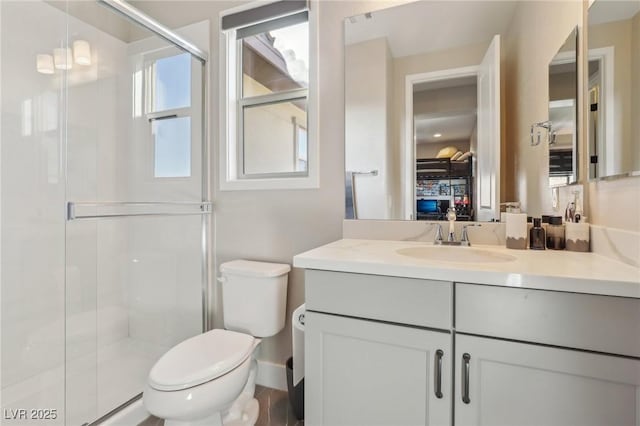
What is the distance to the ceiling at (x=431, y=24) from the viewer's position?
1386 mm

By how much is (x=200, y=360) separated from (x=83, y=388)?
783mm

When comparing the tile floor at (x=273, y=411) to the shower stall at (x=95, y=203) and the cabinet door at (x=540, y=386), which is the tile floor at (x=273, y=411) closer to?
the shower stall at (x=95, y=203)

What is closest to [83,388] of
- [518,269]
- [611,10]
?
[518,269]

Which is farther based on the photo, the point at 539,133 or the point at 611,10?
the point at 539,133

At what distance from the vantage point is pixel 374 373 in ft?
3.27

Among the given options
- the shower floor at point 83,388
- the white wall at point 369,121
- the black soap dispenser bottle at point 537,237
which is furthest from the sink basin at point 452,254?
the shower floor at point 83,388

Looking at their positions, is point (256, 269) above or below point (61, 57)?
below

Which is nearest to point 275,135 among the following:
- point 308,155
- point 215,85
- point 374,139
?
point 308,155

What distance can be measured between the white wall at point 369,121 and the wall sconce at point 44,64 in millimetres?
1558

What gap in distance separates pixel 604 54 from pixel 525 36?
0.40 meters

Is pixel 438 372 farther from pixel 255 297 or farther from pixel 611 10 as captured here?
pixel 611 10

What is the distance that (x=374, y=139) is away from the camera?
158cm

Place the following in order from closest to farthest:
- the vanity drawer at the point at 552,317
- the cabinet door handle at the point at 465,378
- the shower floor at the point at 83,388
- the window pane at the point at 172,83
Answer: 1. the vanity drawer at the point at 552,317
2. the cabinet door handle at the point at 465,378
3. the shower floor at the point at 83,388
4. the window pane at the point at 172,83

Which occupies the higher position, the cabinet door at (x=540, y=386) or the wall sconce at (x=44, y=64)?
the wall sconce at (x=44, y=64)
